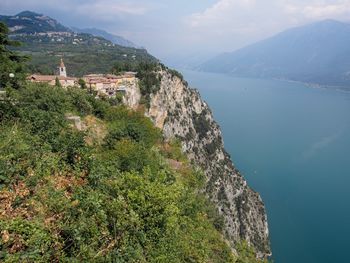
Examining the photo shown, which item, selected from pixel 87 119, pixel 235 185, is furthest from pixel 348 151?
pixel 87 119

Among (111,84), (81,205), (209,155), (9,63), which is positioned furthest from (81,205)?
(209,155)

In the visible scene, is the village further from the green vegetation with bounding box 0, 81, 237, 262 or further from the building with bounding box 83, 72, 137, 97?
the green vegetation with bounding box 0, 81, 237, 262

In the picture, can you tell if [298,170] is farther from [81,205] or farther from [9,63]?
[81,205]

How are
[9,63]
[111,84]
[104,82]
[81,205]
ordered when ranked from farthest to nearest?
[111,84] < [104,82] < [9,63] < [81,205]

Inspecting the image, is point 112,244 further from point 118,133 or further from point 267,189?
point 267,189

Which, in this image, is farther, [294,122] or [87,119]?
[294,122]

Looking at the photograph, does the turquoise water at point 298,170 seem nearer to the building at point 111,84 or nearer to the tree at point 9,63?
the building at point 111,84

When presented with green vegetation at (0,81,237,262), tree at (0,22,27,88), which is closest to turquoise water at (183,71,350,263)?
green vegetation at (0,81,237,262)
